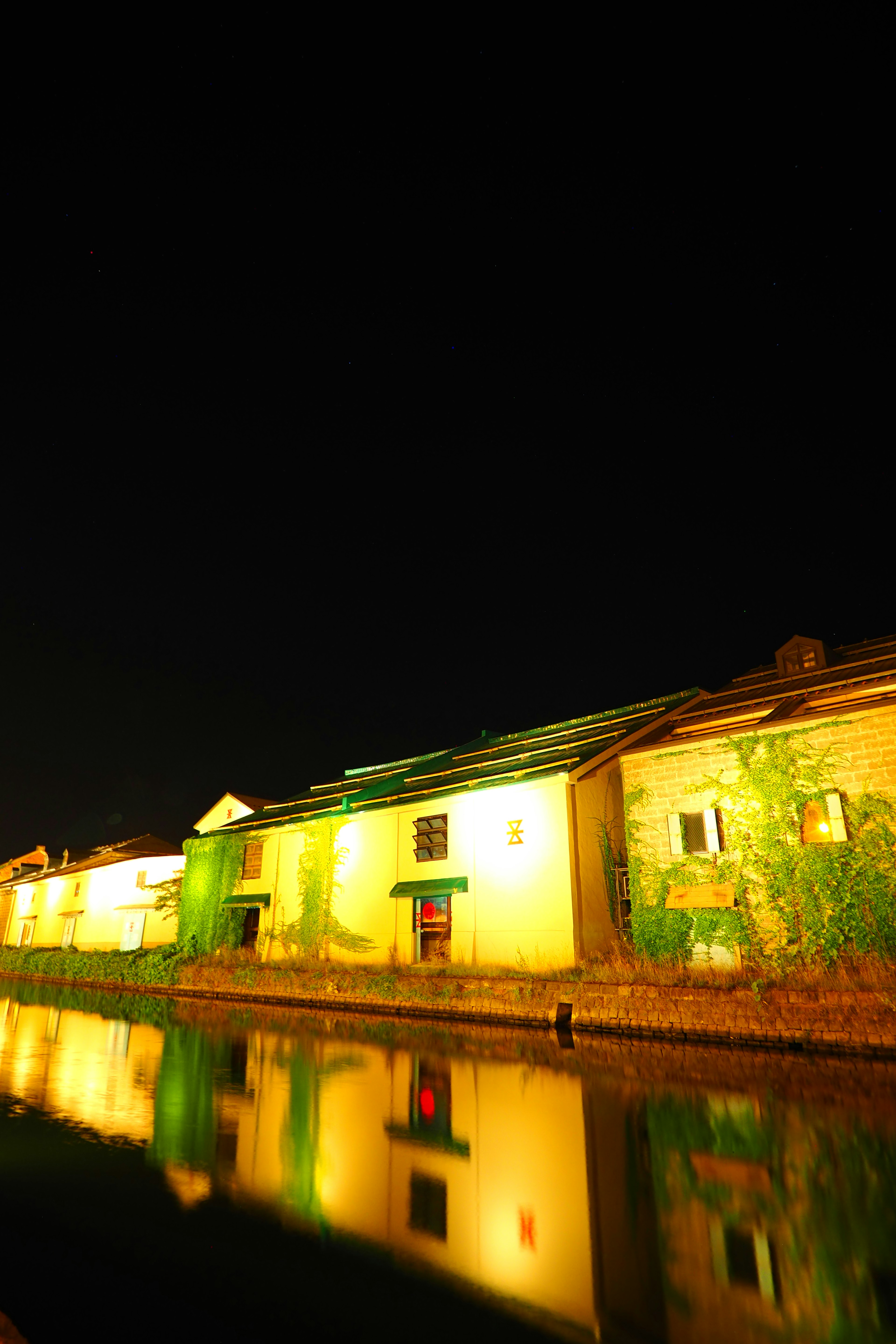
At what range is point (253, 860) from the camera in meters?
26.7

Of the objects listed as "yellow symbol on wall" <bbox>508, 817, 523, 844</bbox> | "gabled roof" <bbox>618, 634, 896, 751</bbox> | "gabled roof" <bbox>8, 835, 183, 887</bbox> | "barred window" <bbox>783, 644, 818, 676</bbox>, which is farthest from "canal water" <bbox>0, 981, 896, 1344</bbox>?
"gabled roof" <bbox>8, 835, 183, 887</bbox>

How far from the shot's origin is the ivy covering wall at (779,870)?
13.3 m

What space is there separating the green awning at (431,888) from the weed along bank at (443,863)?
0.04 metres

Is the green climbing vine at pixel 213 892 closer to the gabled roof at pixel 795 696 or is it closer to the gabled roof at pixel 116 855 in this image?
the gabled roof at pixel 116 855

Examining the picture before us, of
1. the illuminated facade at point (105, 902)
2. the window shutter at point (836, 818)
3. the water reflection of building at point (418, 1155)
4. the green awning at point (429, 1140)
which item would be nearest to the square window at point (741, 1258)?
the water reflection of building at point (418, 1155)

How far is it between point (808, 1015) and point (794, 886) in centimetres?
368

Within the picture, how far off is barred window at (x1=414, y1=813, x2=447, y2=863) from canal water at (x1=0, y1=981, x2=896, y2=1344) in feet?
36.0

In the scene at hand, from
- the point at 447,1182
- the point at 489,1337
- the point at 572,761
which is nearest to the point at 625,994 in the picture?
the point at 572,761

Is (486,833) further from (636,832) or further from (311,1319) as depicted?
(311,1319)

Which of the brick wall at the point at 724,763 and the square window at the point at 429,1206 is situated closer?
the square window at the point at 429,1206

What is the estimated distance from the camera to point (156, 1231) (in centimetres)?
453

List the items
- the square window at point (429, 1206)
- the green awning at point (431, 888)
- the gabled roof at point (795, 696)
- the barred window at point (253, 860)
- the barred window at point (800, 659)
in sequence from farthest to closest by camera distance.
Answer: the barred window at point (253, 860) < the green awning at point (431, 888) < the barred window at point (800, 659) < the gabled roof at point (795, 696) < the square window at point (429, 1206)

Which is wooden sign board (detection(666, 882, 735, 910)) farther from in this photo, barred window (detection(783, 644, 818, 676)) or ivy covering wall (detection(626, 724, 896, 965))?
barred window (detection(783, 644, 818, 676))

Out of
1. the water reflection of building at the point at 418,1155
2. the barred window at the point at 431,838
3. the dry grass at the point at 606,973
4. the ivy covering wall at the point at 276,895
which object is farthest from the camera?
the ivy covering wall at the point at 276,895
